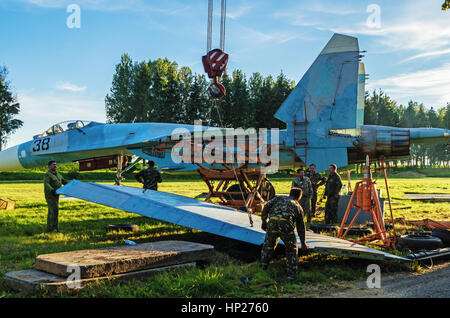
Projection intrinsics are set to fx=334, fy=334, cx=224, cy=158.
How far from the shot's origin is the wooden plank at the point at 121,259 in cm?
419

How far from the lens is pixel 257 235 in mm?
5617

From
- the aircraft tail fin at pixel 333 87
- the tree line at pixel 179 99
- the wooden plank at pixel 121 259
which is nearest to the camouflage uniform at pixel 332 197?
the aircraft tail fin at pixel 333 87

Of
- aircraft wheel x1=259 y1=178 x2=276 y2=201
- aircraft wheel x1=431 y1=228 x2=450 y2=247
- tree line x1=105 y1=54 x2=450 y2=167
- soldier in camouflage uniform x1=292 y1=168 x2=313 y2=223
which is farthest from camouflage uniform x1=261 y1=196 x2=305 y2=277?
tree line x1=105 y1=54 x2=450 y2=167

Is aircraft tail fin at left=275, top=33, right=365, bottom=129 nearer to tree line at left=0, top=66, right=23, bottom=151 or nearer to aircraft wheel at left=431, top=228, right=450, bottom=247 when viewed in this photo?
aircraft wheel at left=431, top=228, right=450, bottom=247

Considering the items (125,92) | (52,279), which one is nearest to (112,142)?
(52,279)

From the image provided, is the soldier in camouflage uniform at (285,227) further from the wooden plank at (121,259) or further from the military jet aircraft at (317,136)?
the military jet aircraft at (317,136)

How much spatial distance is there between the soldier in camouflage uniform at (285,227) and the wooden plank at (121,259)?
3.27ft

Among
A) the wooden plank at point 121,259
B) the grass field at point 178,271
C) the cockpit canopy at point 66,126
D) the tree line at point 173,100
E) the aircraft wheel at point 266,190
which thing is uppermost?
the tree line at point 173,100

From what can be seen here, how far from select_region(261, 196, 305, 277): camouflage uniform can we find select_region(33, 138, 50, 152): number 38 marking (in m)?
12.3

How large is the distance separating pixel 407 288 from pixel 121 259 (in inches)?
153

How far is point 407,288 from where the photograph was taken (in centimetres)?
454

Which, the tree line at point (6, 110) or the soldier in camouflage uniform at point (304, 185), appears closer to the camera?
the soldier in camouflage uniform at point (304, 185)

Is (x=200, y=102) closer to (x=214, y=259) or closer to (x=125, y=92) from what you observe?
(x=125, y=92)

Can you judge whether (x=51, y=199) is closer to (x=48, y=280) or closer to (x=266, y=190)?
(x=48, y=280)
